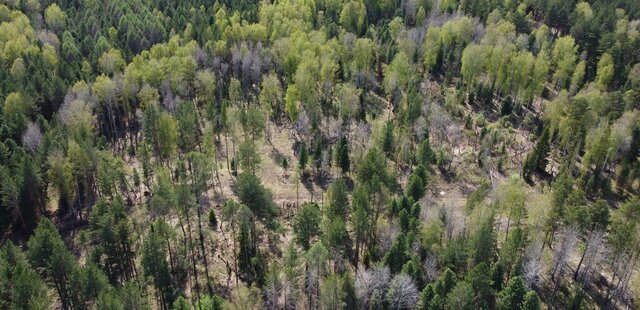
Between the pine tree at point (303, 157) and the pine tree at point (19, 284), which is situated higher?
the pine tree at point (19, 284)

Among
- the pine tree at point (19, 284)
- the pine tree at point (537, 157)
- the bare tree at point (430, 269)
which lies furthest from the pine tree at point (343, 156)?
the pine tree at point (19, 284)

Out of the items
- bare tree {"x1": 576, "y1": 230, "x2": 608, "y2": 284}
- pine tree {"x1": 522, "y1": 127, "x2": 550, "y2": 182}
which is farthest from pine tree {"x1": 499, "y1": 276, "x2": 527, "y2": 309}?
pine tree {"x1": 522, "y1": 127, "x2": 550, "y2": 182}

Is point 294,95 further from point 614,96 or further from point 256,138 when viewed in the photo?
point 614,96

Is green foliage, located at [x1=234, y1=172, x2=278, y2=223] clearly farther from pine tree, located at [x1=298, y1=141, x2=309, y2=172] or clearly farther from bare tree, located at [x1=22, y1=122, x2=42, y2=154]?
bare tree, located at [x1=22, y1=122, x2=42, y2=154]

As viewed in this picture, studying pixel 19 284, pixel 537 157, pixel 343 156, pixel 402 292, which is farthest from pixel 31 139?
pixel 537 157

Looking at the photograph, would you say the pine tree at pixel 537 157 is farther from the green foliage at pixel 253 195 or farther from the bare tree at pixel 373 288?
the green foliage at pixel 253 195

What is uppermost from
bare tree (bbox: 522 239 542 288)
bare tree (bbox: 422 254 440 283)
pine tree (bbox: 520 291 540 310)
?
pine tree (bbox: 520 291 540 310)
